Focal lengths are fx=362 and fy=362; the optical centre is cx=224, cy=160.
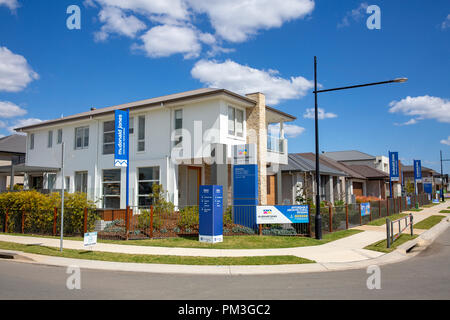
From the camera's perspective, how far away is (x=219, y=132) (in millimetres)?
18438

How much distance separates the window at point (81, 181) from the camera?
24281 mm

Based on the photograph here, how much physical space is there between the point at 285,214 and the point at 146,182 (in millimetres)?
9580

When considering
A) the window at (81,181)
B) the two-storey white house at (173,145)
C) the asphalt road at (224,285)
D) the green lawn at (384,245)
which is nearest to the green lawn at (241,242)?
the green lawn at (384,245)

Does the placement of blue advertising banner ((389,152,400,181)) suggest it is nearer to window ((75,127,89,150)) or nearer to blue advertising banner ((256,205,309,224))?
blue advertising banner ((256,205,309,224))

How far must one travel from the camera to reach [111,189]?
22.6m

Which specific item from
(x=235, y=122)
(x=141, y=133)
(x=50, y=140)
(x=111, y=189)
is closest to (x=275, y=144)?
(x=235, y=122)

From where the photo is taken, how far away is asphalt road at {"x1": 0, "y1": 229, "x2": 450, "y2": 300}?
260 inches

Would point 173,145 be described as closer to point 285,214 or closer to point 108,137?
point 108,137

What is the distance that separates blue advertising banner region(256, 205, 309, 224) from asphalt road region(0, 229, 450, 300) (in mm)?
5071

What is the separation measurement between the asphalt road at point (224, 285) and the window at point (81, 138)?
1566 centimetres

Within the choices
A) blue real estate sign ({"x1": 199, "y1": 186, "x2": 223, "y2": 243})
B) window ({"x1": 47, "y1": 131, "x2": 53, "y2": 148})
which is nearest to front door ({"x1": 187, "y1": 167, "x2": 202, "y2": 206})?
blue real estate sign ({"x1": 199, "y1": 186, "x2": 223, "y2": 243})

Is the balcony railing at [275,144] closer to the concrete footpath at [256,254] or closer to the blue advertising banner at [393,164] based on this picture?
the concrete footpath at [256,254]
